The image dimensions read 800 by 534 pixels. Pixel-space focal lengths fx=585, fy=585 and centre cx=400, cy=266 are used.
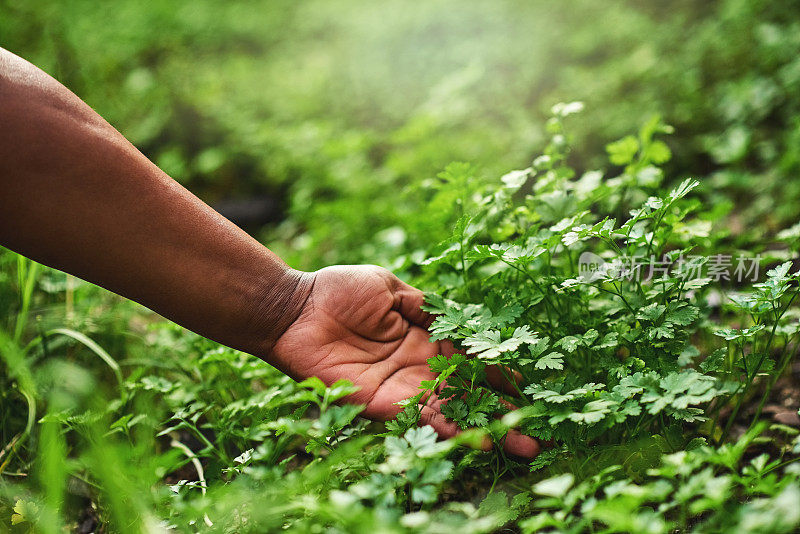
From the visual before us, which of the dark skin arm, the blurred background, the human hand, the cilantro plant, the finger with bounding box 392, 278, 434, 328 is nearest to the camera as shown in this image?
the cilantro plant

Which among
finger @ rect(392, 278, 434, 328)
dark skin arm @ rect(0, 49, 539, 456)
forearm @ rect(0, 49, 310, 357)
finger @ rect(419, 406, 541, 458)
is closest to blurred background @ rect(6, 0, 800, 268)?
finger @ rect(392, 278, 434, 328)

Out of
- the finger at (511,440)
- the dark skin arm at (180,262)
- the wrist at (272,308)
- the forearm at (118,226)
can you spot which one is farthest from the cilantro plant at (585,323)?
the forearm at (118,226)

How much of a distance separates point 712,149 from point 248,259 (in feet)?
9.14

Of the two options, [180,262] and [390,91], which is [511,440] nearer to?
[180,262]

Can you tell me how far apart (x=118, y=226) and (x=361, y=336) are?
732 mm

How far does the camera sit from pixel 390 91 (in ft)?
16.5

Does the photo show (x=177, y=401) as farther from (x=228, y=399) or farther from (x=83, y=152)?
(x=83, y=152)

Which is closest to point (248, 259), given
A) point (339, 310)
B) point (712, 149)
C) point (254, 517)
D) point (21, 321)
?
point (339, 310)

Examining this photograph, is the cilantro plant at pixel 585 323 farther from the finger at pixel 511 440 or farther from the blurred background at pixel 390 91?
the blurred background at pixel 390 91

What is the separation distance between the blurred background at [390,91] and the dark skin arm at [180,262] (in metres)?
0.56

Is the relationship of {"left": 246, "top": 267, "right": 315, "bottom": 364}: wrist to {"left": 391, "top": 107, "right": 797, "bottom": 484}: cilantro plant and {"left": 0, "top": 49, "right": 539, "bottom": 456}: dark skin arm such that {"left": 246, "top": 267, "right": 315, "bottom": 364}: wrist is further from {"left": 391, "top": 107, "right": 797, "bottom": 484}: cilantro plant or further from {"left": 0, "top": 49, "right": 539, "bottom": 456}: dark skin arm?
{"left": 391, "top": 107, "right": 797, "bottom": 484}: cilantro plant

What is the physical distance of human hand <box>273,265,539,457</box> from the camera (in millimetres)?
1660

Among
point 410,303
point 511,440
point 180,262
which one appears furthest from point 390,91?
point 511,440

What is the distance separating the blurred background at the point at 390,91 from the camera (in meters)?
3.35
